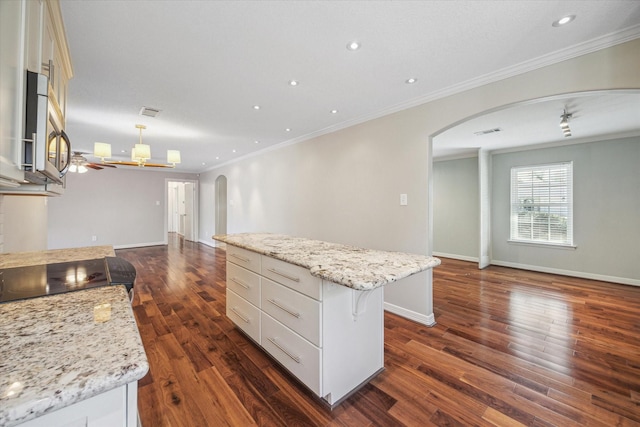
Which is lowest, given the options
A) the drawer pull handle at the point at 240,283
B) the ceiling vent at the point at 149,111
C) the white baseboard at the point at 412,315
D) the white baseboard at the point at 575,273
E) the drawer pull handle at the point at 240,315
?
the white baseboard at the point at 412,315

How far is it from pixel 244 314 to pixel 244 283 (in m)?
0.29

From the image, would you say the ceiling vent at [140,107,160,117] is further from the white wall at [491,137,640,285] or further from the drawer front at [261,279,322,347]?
the white wall at [491,137,640,285]

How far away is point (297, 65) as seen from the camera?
218 cm

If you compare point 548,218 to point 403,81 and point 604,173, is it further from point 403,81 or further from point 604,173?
point 403,81

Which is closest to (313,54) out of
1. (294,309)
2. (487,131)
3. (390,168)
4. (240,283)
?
(390,168)

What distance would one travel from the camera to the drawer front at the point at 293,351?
160 cm

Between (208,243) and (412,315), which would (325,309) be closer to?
(412,315)

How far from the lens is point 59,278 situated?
4.12 feet

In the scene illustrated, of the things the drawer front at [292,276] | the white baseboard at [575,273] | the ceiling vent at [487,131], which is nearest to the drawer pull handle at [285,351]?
the drawer front at [292,276]

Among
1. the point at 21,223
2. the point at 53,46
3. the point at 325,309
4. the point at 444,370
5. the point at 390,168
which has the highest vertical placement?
the point at 53,46

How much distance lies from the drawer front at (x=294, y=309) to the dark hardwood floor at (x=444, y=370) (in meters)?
0.44

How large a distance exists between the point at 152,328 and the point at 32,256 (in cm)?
121

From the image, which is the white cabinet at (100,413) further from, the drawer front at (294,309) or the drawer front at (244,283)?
the drawer front at (244,283)

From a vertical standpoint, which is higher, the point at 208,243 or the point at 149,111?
the point at 149,111
